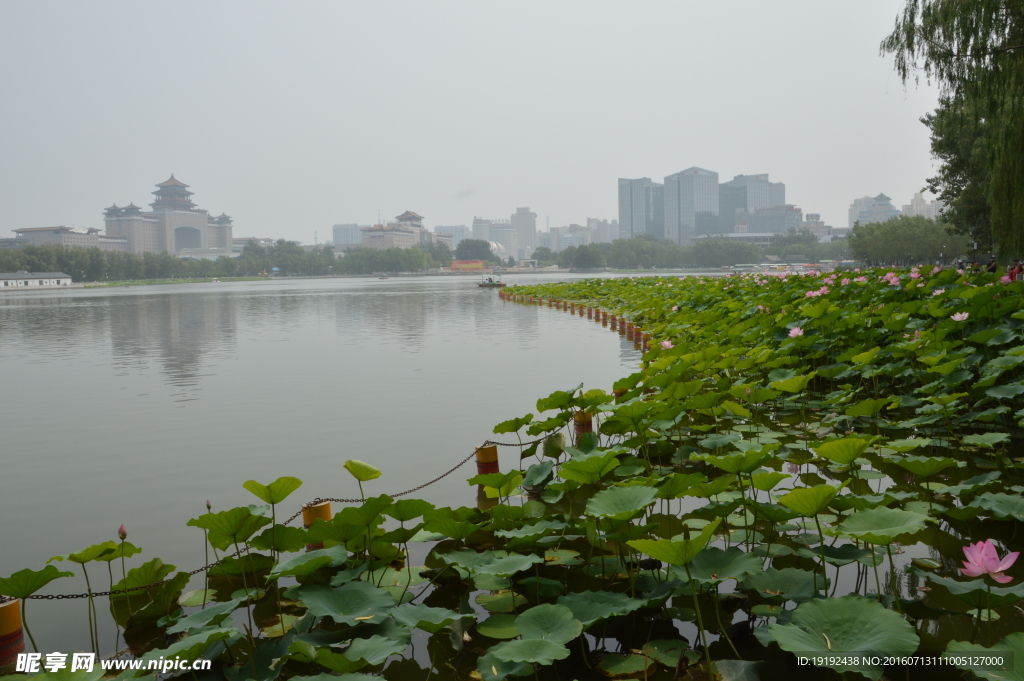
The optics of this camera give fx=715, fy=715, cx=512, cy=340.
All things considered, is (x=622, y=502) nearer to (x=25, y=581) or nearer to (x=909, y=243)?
(x=25, y=581)

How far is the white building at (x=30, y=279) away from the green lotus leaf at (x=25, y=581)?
211ft

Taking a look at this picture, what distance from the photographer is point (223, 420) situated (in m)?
5.14

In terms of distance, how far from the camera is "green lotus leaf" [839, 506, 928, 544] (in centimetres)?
151

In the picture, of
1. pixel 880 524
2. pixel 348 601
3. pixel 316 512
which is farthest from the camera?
pixel 316 512

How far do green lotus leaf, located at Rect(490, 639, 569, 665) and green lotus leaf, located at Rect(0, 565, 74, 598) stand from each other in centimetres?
103

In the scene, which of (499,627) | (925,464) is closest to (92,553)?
(499,627)

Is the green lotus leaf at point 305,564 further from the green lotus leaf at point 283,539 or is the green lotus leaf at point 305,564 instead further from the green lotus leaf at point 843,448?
the green lotus leaf at point 843,448

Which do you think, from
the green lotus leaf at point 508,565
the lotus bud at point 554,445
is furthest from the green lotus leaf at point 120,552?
the lotus bud at point 554,445

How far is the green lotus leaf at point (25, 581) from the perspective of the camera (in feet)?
5.42

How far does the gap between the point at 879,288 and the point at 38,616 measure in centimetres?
661

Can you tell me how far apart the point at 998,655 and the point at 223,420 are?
4841 mm

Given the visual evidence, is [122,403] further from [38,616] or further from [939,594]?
[939,594]

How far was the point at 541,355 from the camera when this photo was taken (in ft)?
26.9

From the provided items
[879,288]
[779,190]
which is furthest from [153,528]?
[779,190]
